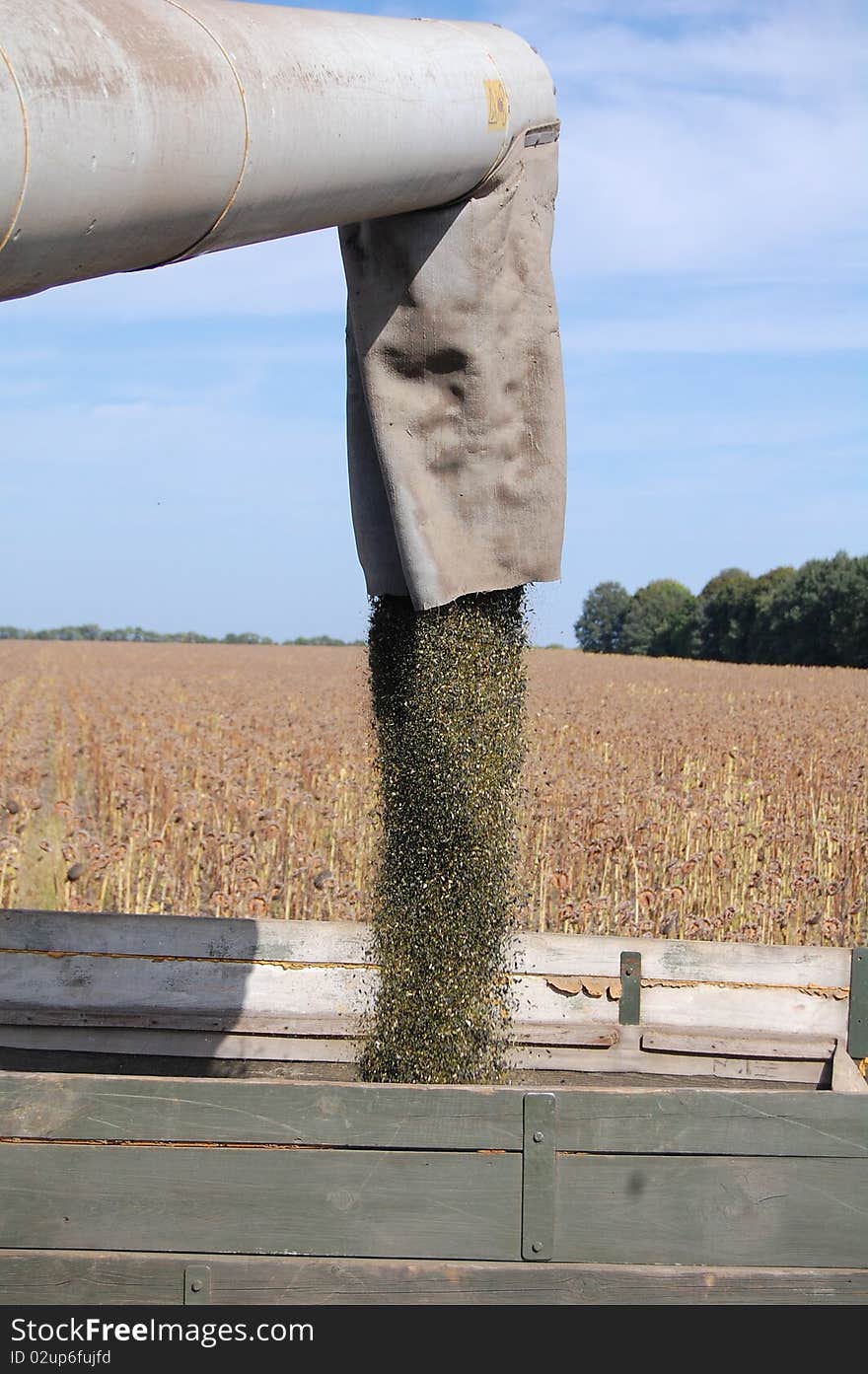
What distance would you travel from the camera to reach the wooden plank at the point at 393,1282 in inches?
94.5

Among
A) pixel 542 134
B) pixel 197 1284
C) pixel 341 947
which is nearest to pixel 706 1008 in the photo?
pixel 341 947

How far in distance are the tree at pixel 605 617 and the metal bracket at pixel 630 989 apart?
7615 cm

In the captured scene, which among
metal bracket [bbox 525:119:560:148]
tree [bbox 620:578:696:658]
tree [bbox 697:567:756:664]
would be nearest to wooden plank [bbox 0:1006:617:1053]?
metal bracket [bbox 525:119:560:148]

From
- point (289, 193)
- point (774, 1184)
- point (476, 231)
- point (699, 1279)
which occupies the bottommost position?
point (699, 1279)

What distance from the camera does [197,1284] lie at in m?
2.40

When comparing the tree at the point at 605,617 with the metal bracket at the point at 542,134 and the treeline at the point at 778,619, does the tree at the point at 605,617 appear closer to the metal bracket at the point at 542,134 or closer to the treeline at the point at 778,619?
the treeline at the point at 778,619

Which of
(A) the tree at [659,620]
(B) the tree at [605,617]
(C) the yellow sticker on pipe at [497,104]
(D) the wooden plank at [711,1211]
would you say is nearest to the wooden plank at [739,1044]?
(D) the wooden plank at [711,1211]

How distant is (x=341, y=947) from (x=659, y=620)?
242 ft

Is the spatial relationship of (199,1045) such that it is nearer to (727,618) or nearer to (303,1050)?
(303,1050)

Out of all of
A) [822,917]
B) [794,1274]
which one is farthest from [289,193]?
[822,917]

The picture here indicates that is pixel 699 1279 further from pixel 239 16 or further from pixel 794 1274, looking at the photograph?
pixel 239 16

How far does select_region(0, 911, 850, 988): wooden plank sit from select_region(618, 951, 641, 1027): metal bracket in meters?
0.07

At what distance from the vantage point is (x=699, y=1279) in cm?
245

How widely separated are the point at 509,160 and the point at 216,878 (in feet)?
17.2
